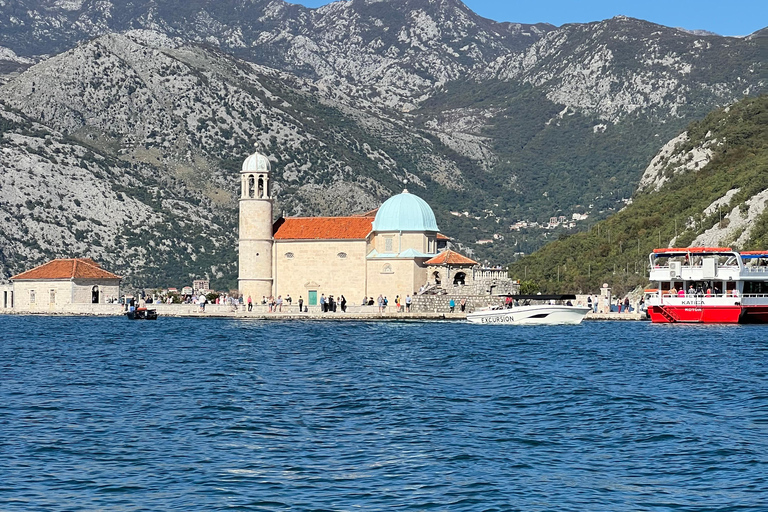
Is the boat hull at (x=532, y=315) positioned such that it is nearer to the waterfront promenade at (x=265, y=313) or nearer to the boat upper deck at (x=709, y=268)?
the waterfront promenade at (x=265, y=313)

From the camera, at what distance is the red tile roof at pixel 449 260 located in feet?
254

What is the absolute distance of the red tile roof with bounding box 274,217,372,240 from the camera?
265 feet

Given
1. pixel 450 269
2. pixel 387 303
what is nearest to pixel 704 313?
pixel 450 269

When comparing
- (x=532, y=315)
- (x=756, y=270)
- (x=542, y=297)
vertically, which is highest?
(x=756, y=270)

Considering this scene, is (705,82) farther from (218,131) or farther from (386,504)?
(386,504)

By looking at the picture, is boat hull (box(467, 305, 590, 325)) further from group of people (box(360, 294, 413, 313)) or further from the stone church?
the stone church

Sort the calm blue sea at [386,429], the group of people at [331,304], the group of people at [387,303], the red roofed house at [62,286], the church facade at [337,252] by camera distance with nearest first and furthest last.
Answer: the calm blue sea at [386,429] < the group of people at [387,303] < the group of people at [331,304] < the church facade at [337,252] < the red roofed house at [62,286]

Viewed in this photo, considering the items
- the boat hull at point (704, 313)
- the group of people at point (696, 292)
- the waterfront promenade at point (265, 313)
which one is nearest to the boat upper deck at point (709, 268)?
the group of people at point (696, 292)

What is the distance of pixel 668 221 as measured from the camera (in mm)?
96125

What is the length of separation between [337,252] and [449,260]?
815 centimetres

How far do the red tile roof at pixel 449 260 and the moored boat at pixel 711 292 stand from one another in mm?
13841

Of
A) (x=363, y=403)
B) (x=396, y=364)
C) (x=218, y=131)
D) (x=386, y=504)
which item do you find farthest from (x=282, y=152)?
(x=386, y=504)

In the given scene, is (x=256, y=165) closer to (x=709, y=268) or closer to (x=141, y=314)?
(x=141, y=314)

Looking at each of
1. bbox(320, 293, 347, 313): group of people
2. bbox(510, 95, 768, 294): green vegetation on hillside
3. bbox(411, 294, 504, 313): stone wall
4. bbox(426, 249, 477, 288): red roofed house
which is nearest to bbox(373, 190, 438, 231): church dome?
bbox(426, 249, 477, 288): red roofed house
